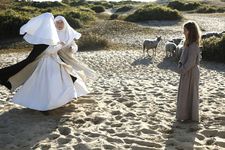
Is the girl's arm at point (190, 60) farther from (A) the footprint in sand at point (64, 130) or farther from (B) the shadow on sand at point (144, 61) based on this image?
(B) the shadow on sand at point (144, 61)

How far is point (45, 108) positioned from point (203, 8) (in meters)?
36.1

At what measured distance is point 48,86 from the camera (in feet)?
25.9

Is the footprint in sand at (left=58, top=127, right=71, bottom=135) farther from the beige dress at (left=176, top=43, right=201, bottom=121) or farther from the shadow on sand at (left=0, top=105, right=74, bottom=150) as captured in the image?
the beige dress at (left=176, top=43, right=201, bottom=121)

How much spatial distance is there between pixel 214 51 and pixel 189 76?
833cm

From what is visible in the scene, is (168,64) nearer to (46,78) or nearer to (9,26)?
(46,78)

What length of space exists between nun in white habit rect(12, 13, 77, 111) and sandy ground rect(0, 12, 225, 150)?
0.31m

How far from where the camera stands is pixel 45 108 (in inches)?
307

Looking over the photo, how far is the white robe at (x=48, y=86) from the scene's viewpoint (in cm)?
786

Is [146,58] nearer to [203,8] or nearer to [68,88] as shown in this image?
[68,88]

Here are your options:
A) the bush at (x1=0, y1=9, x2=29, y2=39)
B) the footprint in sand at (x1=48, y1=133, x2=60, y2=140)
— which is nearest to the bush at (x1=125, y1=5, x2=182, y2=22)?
the bush at (x1=0, y1=9, x2=29, y2=39)

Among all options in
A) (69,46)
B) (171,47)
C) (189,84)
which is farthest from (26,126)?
(171,47)

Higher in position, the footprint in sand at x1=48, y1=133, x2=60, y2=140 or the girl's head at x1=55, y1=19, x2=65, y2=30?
the girl's head at x1=55, y1=19, x2=65, y2=30

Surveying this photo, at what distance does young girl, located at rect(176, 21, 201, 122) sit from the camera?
23.7 ft

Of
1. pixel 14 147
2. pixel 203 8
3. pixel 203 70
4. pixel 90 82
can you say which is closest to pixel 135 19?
pixel 203 8
